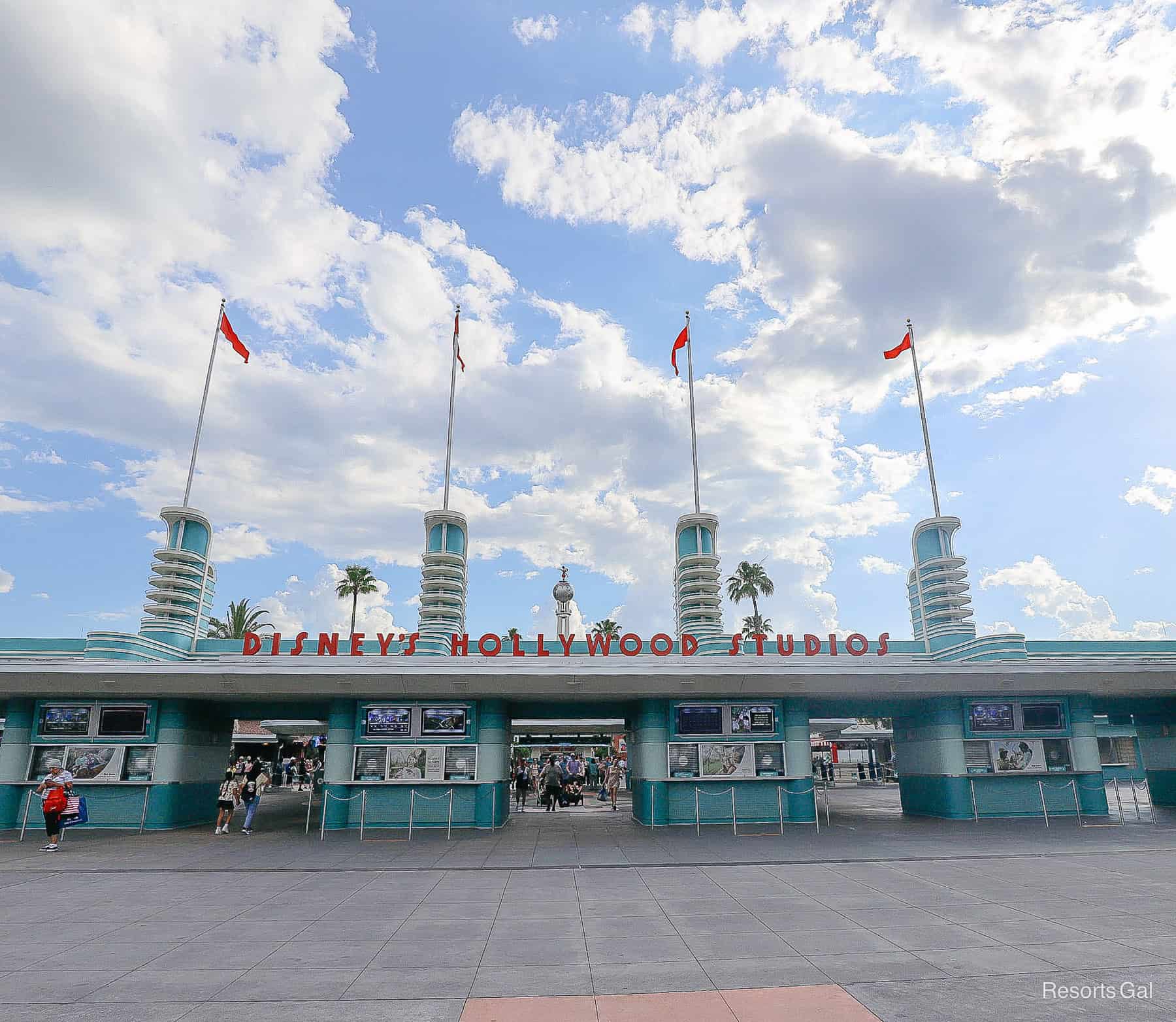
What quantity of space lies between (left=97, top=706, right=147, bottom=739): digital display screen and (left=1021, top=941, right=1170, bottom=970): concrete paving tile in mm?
26726

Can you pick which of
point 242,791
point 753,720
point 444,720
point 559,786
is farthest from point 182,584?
point 753,720

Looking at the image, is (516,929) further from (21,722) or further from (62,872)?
(21,722)

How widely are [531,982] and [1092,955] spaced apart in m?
7.27

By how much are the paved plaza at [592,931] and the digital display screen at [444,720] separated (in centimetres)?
546

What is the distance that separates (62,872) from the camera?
699 inches

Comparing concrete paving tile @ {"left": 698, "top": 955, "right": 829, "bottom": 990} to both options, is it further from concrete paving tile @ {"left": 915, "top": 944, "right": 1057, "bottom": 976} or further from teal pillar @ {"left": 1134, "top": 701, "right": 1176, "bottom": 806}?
teal pillar @ {"left": 1134, "top": 701, "right": 1176, "bottom": 806}

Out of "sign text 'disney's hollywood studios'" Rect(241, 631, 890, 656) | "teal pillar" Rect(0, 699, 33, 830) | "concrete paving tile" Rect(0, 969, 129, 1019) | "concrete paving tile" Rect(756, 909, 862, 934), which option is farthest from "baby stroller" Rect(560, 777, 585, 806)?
"concrete paving tile" Rect(0, 969, 129, 1019)

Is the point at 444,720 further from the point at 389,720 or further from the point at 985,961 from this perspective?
the point at 985,961

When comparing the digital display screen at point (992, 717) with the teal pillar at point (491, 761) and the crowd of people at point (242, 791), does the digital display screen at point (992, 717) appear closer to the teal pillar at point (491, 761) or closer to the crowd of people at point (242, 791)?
the teal pillar at point (491, 761)

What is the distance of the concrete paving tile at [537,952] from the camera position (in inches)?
408

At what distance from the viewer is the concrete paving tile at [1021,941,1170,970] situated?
32.3 feet

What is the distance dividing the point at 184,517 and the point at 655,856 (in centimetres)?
2317


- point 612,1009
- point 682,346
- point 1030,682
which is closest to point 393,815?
point 612,1009

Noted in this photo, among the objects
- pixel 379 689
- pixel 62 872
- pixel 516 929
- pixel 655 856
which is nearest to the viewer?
pixel 516 929
